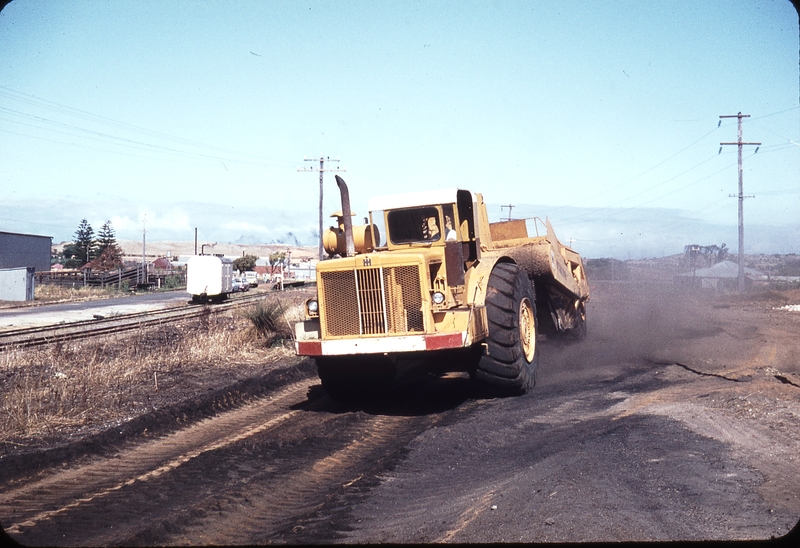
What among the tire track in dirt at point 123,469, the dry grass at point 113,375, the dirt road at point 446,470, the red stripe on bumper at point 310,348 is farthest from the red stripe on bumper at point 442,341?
the dry grass at point 113,375

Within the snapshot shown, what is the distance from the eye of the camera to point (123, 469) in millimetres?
6988

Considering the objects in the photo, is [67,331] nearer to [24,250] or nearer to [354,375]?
[354,375]

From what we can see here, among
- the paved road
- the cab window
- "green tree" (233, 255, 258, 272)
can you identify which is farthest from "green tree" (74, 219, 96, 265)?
the cab window

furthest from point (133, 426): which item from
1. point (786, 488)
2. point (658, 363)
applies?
point (658, 363)

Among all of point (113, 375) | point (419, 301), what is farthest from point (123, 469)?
point (113, 375)

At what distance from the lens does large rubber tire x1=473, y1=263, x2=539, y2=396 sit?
9555 millimetres

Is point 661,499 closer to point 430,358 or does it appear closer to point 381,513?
point 381,513

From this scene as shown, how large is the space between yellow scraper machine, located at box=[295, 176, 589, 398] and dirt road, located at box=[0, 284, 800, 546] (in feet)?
1.81

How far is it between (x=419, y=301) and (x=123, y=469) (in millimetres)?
3952

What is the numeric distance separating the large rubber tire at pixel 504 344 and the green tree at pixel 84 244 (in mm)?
94274

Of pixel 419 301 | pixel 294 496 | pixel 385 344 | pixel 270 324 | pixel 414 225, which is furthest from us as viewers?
pixel 270 324

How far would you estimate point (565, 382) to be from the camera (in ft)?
36.1

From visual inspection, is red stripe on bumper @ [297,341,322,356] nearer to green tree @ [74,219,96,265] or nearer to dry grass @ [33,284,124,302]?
dry grass @ [33,284,124,302]

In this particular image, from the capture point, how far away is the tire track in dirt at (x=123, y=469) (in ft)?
19.0
